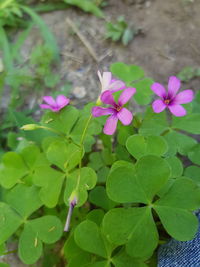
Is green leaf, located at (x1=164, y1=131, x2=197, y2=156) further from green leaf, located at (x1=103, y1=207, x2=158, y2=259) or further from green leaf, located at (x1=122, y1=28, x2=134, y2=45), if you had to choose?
green leaf, located at (x1=122, y1=28, x2=134, y2=45)

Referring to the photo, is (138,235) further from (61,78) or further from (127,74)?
(61,78)

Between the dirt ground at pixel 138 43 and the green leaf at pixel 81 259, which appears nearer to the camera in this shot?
the green leaf at pixel 81 259

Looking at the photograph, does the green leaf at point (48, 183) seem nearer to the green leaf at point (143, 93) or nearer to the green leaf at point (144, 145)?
the green leaf at point (144, 145)

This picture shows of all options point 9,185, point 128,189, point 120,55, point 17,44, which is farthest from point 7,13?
point 128,189

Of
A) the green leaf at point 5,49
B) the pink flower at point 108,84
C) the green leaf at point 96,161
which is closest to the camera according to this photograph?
the pink flower at point 108,84

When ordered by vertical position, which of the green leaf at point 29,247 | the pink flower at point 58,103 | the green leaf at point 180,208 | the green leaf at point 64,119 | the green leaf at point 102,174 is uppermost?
the pink flower at point 58,103

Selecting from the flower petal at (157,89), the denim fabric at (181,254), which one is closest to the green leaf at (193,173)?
the denim fabric at (181,254)

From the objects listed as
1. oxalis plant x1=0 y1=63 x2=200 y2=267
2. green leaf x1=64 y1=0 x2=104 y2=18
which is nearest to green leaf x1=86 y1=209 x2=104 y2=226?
oxalis plant x1=0 y1=63 x2=200 y2=267
